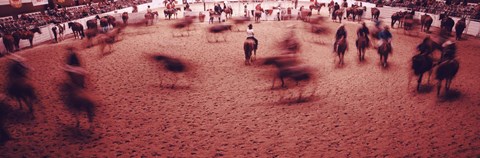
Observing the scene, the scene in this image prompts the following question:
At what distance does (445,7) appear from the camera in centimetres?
2162

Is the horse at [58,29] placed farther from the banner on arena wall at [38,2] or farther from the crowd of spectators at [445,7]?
the crowd of spectators at [445,7]

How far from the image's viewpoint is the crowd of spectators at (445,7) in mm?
19052

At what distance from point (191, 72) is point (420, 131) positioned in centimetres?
825

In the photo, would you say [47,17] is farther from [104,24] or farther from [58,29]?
[104,24]

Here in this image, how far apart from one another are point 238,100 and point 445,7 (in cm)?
2126

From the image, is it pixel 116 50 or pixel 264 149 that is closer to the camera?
pixel 264 149

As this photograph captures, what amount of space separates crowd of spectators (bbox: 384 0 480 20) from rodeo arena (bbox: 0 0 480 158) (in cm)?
330

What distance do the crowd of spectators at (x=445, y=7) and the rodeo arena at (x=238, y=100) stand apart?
330 centimetres

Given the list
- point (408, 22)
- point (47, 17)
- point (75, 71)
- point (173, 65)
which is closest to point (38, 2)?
point (47, 17)

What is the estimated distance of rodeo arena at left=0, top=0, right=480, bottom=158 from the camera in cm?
662

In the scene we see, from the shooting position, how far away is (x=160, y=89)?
33.1 feet

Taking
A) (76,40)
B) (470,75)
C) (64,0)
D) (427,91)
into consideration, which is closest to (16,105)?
(76,40)

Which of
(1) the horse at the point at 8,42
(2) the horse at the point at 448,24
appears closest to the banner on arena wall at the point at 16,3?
(1) the horse at the point at 8,42

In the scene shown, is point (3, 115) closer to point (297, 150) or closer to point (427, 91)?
point (297, 150)
